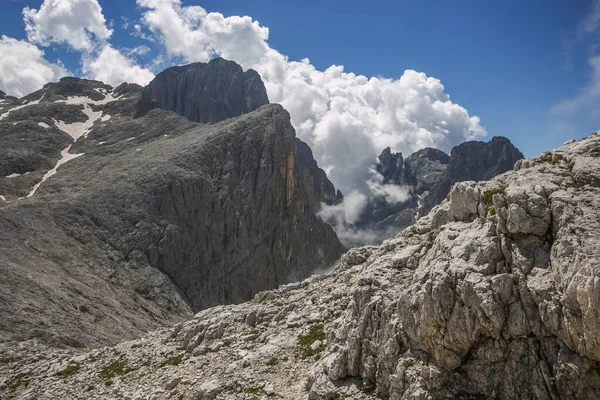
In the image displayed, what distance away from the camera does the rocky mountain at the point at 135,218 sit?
6053 cm

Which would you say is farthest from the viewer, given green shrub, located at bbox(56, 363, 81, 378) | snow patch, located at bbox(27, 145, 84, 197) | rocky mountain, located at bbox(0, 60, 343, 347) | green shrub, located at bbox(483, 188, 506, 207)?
snow patch, located at bbox(27, 145, 84, 197)

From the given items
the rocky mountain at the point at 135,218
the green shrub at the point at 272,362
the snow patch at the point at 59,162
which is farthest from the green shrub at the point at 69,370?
the snow patch at the point at 59,162

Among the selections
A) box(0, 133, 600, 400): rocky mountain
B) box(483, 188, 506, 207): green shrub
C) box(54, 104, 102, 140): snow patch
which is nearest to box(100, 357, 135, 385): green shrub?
box(0, 133, 600, 400): rocky mountain

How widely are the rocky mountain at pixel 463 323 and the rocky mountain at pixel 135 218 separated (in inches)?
1265

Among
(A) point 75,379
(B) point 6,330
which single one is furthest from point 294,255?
(A) point 75,379

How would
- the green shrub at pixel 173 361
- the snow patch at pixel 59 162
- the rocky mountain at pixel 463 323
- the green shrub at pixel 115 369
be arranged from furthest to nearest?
the snow patch at pixel 59 162
the green shrub at pixel 115 369
the green shrub at pixel 173 361
the rocky mountain at pixel 463 323

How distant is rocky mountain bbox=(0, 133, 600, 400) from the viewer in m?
15.1

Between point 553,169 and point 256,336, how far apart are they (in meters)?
19.2

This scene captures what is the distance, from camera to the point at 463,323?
16.7 metres

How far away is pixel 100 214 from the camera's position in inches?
3740

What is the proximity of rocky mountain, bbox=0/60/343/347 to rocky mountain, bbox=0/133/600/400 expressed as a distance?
105 ft

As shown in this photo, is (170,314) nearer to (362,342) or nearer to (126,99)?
(362,342)

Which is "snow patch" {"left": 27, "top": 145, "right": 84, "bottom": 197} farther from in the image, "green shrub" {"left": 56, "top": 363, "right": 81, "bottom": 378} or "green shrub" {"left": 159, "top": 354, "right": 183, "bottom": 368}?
"green shrub" {"left": 159, "top": 354, "right": 183, "bottom": 368}

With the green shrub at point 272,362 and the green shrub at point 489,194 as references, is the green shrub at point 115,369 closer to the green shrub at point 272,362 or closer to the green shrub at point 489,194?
the green shrub at point 272,362
